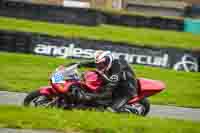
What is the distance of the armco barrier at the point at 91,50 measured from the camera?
2014 centimetres

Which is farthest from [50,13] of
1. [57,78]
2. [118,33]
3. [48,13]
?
[57,78]

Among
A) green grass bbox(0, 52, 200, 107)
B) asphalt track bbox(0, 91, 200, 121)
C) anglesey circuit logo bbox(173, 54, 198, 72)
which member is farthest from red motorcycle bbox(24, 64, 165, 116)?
anglesey circuit logo bbox(173, 54, 198, 72)

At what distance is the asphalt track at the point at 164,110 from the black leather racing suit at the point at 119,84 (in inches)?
40.9

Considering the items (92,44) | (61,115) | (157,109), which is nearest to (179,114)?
(157,109)

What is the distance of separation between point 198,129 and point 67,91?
8.95ft

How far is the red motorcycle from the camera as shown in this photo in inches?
436

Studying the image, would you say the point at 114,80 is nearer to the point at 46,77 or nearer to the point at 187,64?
the point at 46,77

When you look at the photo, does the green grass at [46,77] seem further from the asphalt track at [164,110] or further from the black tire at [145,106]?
the black tire at [145,106]

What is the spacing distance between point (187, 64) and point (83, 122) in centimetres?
1213

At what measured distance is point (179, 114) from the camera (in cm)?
1309

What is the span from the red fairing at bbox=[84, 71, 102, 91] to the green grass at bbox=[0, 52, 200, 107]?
371cm

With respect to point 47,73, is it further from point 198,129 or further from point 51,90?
point 198,129

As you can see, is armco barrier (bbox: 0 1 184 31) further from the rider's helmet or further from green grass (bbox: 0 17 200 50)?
the rider's helmet

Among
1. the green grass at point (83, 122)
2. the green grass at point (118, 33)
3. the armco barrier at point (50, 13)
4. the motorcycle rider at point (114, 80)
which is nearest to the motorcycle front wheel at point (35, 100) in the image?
the motorcycle rider at point (114, 80)
